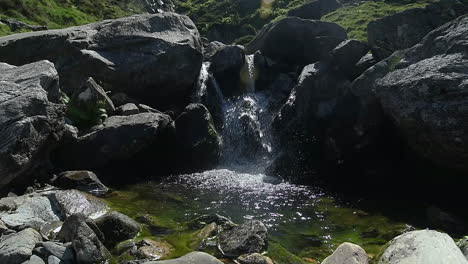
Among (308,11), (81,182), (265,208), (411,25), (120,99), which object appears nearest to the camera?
(265,208)

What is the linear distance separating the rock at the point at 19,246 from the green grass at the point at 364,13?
49326 mm

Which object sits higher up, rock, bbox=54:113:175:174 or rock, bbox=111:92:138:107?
rock, bbox=111:92:138:107

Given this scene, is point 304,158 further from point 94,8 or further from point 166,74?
point 94,8

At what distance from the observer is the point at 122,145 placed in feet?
92.3

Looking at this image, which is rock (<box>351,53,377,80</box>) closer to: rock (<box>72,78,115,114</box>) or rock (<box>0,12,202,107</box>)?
rock (<box>0,12,202,107</box>)

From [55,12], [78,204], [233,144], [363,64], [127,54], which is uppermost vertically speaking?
[55,12]

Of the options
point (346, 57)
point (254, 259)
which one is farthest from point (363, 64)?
point (254, 259)

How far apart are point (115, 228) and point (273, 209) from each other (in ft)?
30.3

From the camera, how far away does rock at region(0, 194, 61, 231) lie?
16.8 meters

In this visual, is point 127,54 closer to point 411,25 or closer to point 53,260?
point 411,25

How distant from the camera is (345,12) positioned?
72625 mm

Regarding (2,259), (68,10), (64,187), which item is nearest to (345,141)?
(64,187)

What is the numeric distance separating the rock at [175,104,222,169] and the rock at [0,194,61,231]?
13024mm

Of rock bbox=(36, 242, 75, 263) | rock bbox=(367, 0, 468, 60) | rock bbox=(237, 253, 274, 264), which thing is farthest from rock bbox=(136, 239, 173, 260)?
rock bbox=(367, 0, 468, 60)
